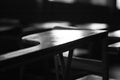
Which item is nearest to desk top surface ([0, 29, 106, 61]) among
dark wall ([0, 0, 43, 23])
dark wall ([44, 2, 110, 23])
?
dark wall ([0, 0, 43, 23])

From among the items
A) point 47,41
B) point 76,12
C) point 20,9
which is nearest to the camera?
point 47,41

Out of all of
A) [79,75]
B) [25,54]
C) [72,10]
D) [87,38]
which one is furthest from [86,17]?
[25,54]

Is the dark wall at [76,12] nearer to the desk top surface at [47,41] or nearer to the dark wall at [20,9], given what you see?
the dark wall at [20,9]

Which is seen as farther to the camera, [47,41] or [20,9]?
[20,9]

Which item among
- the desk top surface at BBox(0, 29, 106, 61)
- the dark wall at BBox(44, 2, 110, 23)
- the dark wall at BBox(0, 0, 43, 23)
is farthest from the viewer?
the dark wall at BBox(44, 2, 110, 23)

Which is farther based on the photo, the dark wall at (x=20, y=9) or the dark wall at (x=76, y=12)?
the dark wall at (x=76, y=12)

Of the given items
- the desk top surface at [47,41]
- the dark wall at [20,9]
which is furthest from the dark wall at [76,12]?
the desk top surface at [47,41]

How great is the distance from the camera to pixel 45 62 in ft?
9.81

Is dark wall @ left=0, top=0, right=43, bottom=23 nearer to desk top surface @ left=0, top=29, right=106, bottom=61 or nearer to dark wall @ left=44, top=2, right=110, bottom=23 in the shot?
dark wall @ left=44, top=2, right=110, bottom=23

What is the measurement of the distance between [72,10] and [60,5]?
32 centimetres

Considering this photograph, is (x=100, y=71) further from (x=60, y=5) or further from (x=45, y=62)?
A: (x=60, y=5)

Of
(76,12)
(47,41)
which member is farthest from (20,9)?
(47,41)

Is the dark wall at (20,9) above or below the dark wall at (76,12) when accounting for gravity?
above

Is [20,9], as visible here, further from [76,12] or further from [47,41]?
[47,41]
